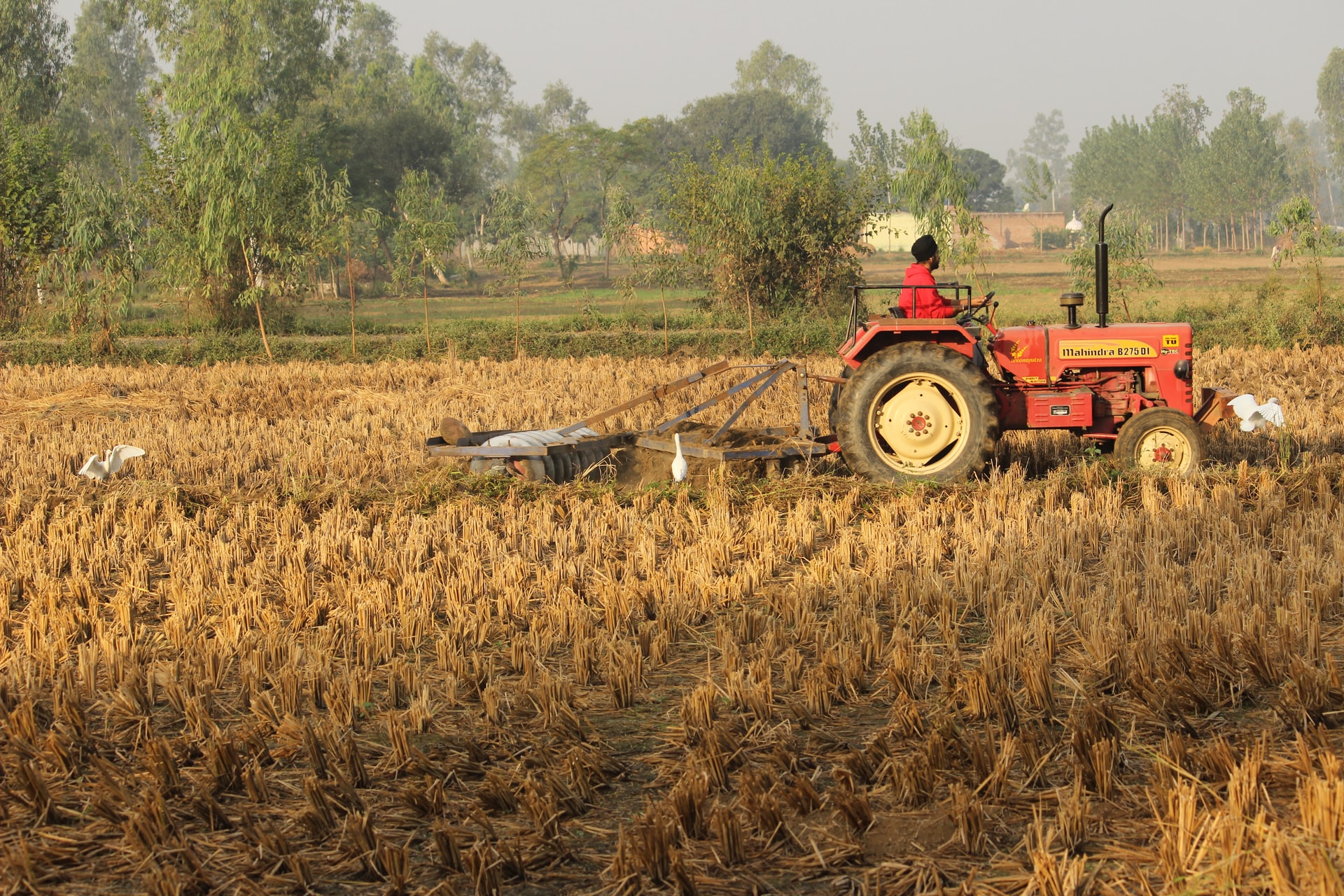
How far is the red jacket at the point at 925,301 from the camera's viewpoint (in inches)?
318

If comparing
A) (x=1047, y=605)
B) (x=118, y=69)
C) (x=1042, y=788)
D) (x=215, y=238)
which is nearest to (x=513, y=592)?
(x=1047, y=605)

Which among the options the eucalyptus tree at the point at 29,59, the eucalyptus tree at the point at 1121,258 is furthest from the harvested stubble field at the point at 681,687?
the eucalyptus tree at the point at 29,59

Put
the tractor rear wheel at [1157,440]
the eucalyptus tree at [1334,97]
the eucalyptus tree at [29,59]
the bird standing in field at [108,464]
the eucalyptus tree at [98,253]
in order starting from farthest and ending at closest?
the eucalyptus tree at [1334,97] → the eucalyptus tree at [29,59] → the eucalyptus tree at [98,253] → the bird standing in field at [108,464] → the tractor rear wheel at [1157,440]

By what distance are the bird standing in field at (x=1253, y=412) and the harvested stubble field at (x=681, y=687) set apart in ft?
1.58

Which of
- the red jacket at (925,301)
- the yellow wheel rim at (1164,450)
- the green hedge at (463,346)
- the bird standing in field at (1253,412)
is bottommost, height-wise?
the yellow wheel rim at (1164,450)

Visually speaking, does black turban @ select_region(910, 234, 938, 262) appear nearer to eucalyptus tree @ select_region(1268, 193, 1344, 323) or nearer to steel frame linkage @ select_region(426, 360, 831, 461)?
steel frame linkage @ select_region(426, 360, 831, 461)

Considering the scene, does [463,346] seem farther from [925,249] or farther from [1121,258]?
[925,249]

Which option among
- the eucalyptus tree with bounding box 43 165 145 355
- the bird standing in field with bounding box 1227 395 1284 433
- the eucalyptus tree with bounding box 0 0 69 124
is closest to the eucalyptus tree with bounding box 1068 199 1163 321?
the bird standing in field with bounding box 1227 395 1284 433

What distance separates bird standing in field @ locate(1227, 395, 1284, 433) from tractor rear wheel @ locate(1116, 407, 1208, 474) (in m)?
0.60

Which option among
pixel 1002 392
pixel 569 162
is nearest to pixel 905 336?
pixel 1002 392

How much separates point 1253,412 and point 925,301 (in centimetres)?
249

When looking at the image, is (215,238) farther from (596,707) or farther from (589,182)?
(589,182)

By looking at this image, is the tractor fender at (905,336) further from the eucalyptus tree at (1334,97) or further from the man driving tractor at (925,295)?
the eucalyptus tree at (1334,97)

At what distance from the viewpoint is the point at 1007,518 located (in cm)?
701
